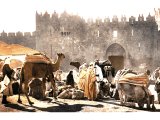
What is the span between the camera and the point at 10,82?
662 cm

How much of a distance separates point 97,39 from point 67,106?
3.79 ft

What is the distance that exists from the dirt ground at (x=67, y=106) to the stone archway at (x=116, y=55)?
554mm

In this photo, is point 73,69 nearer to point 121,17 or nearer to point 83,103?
point 83,103

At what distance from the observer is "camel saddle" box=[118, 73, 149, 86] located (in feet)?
21.2

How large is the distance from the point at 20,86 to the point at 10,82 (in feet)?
0.56

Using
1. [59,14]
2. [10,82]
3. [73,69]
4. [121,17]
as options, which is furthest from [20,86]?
[121,17]

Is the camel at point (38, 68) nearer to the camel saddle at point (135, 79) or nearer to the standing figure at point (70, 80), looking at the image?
the standing figure at point (70, 80)

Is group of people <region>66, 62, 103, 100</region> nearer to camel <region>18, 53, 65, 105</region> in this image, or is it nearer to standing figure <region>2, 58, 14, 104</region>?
camel <region>18, 53, 65, 105</region>

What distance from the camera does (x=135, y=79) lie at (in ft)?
21.4

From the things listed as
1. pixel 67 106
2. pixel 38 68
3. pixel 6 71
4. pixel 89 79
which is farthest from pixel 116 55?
pixel 6 71

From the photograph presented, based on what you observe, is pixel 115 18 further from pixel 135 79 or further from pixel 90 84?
pixel 90 84

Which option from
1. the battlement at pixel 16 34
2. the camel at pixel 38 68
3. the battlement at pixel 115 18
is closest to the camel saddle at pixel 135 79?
the battlement at pixel 115 18

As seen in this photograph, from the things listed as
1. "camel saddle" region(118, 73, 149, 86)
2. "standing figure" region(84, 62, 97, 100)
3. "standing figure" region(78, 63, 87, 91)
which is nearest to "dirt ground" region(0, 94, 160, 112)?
"standing figure" region(84, 62, 97, 100)

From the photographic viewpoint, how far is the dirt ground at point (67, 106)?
256 inches
